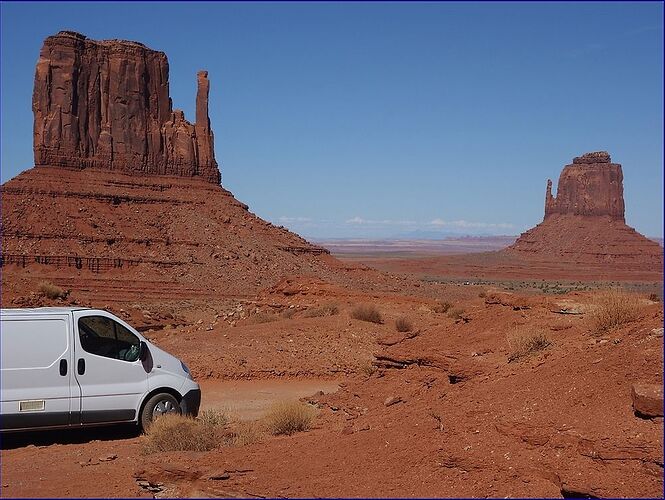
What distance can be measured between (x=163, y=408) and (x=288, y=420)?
1.79m

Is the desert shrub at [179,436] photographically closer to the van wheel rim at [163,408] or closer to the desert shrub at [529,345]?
the van wheel rim at [163,408]

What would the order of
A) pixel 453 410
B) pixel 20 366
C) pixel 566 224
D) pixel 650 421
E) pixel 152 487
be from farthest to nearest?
pixel 566 224
pixel 20 366
pixel 453 410
pixel 152 487
pixel 650 421

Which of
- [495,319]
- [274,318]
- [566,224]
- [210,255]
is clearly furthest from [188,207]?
[566,224]

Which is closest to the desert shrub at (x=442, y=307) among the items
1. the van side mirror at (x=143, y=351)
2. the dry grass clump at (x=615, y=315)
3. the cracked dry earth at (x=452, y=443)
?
the cracked dry earth at (x=452, y=443)

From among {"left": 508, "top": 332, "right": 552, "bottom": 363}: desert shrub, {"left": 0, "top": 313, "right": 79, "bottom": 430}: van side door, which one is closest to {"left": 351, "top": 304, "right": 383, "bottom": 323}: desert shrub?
{"left": 508, "top": 332, "right": 552, "bottom": 363}: desert shrub

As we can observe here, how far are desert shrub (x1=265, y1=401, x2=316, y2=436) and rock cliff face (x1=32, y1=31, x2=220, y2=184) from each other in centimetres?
6231

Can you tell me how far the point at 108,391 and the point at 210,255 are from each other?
169ft

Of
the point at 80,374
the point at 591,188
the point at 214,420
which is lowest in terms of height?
the point at 214,420

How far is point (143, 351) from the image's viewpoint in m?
9.93

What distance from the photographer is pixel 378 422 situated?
8953 millimetres

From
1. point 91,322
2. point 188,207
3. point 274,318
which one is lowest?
point 274,318

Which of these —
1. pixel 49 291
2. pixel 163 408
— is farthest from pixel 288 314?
pixel 163 408

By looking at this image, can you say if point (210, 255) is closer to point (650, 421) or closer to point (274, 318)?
point (274, 318)

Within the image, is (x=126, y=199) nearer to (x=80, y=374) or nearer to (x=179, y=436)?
(x=80, y=374)
